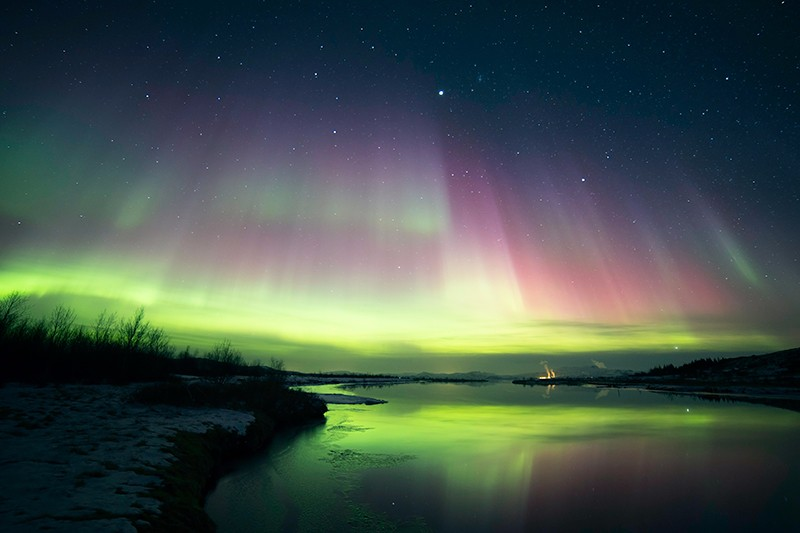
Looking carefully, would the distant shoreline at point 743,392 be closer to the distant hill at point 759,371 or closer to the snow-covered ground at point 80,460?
the distant hill at point 759,371

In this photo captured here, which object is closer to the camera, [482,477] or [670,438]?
[482,477]

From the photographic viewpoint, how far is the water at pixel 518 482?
39.6 feet

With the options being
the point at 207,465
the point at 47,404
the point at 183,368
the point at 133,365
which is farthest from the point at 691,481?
the point at 183,368

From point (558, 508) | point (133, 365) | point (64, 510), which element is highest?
point (133, 365)

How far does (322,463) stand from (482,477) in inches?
278

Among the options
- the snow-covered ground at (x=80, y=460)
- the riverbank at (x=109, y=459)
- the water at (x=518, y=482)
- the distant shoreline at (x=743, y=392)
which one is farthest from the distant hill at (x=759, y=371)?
the snow-covered ground at (x=80, y=460)

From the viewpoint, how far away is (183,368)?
→ 102 metres

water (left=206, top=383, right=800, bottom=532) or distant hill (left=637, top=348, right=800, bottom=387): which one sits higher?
distant hill (left=637, top=348, right=800, bottom=387)

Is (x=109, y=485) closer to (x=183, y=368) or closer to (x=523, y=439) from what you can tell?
(x=523, y=439)

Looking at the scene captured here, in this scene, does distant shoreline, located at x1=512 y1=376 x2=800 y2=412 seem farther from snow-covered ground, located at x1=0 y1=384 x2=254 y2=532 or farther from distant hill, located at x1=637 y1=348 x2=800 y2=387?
snow-covered ground, located at x1=0 y1=384 x2=254 y2=532

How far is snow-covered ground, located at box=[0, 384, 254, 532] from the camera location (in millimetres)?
8070

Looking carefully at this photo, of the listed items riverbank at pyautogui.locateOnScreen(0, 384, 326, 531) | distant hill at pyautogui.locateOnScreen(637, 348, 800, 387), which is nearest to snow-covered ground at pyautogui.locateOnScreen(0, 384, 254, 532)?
riverbank at pyautogui.locateOnScreen(0, 384, 326, 531)

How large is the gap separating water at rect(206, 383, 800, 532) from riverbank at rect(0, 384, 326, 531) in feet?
5.31

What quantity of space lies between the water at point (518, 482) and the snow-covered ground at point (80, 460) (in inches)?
106
